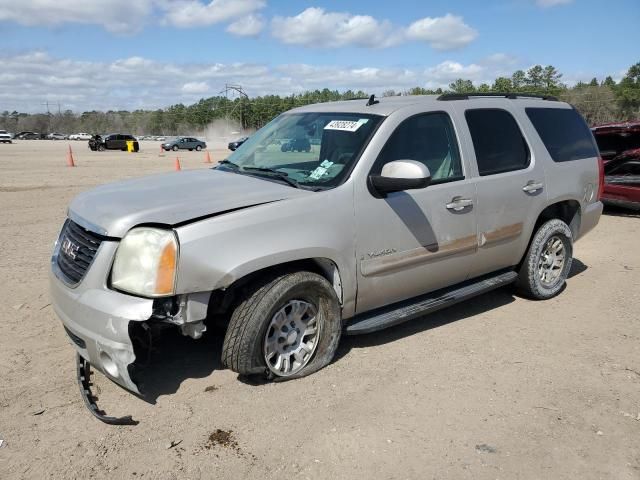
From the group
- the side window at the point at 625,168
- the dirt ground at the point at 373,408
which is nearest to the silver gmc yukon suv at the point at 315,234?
the dirt ground at the point at 373,408

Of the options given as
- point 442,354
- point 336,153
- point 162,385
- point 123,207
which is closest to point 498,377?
point 442,354

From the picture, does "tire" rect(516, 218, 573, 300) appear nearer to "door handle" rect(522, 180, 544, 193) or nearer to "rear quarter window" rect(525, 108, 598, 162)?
"door handle" rect(522, 180, 544, 193)

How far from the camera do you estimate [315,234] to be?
137 inches

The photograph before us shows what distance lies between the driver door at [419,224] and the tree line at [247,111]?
167 feet

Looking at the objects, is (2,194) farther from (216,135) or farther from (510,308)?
(216,135)

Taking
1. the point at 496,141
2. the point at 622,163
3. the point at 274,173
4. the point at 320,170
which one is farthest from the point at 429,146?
the point at 622,163

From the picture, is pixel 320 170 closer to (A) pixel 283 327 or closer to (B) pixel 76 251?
(A) pixel 283 327

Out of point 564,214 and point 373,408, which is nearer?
point 373,408

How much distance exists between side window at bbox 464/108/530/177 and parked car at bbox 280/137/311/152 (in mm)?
1357

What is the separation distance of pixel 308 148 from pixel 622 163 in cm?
768

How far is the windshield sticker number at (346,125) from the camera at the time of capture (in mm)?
4035

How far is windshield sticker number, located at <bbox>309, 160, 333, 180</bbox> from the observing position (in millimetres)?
3834

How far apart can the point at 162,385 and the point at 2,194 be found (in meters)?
11.6

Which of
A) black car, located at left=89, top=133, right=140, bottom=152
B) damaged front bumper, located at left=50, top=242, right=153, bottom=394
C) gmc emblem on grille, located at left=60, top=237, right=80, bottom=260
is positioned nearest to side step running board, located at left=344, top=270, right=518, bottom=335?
damaged front bumper, located at left=50, top=242, right=153, bottom=394
